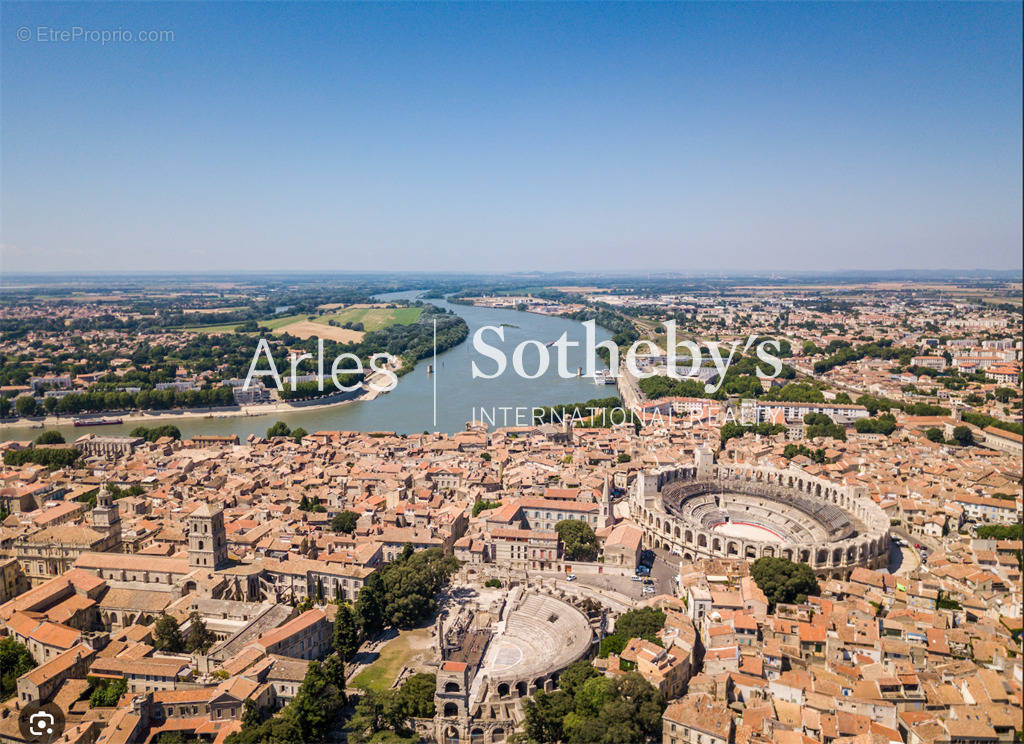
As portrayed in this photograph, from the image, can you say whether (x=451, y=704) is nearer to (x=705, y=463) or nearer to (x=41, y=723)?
(x=41, y=723)

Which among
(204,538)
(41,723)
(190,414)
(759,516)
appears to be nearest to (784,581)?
(759,516)

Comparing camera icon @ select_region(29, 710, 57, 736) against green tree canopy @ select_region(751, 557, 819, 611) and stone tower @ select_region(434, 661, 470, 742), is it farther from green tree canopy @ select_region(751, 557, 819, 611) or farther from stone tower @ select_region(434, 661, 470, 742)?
green tree canopy @ select_region(751, 557, 819, 611)

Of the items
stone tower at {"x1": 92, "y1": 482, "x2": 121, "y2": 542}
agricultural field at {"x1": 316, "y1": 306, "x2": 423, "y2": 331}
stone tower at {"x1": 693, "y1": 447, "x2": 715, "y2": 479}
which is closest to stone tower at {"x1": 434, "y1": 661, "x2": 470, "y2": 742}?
stone tower at {"x1": 92, "y1": 482, "x2": 121, "y2": 542}

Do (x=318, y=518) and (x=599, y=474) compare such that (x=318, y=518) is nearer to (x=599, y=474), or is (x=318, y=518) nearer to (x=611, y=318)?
(x=599, y=474)

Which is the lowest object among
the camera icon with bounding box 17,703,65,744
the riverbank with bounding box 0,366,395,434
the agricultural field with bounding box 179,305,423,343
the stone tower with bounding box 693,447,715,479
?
the riverbank with bounding box 0,366,395,434

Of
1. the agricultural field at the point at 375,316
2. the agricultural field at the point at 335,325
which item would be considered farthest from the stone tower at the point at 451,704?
the agricultural field at the point at 375,316

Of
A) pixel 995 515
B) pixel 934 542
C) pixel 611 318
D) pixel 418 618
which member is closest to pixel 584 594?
pixel 418 618
